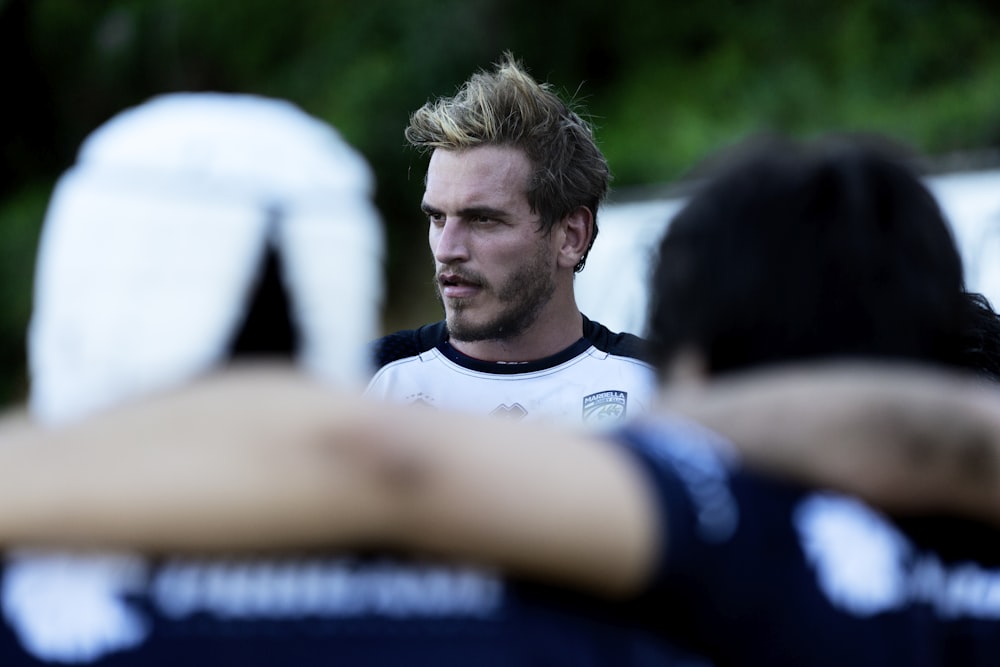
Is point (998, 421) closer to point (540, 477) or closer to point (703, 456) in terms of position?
point (703, 456)

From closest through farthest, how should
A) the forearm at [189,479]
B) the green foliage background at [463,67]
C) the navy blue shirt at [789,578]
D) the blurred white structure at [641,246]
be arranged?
the forearm at [189,479] < the navy blue shirt at [789,578] < the blurred white structure at [641,246] < the green foliage background at [463,67]

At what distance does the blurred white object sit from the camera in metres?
1.19

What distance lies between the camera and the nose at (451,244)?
12.7ft

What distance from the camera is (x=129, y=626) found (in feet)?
→ 3.83

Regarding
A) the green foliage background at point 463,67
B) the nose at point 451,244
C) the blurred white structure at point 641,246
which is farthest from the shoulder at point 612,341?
the green foliage background at point 463,67

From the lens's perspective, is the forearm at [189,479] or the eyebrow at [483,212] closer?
the forearm at [189,479]

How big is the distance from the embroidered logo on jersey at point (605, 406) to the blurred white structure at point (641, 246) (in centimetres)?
174

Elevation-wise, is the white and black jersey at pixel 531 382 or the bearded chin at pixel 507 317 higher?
the bearded chin at pixel 507 317

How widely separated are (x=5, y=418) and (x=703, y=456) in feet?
2.46

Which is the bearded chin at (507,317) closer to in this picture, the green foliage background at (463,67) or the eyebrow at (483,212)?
the eyebrow at (483,212)

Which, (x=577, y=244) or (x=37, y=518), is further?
(x=577, y=244)

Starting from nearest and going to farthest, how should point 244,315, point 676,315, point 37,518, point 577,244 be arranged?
point 37,518 → point 244,315 → point 676,315 → point 577,244

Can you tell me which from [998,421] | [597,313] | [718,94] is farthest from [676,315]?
[718,94]

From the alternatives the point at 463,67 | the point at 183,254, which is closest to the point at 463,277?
the point at 183,254
